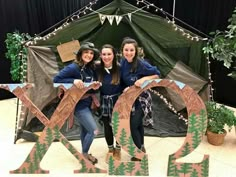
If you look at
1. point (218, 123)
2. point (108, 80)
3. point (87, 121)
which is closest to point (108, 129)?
point (87, 121)

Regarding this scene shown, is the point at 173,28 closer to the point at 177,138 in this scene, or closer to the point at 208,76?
the point at 208,76

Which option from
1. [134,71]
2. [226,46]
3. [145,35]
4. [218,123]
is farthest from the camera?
[145,35]

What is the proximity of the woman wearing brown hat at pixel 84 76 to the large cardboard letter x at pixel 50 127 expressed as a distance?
0.33ft

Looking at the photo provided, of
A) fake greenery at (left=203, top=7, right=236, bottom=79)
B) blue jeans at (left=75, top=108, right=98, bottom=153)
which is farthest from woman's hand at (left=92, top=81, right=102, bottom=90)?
fake greenery at (left=203, top=7, right=236, bottom=79)

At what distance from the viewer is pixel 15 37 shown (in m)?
3.29

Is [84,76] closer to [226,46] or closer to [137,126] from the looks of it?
[137,126]

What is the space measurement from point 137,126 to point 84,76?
605 millimetres

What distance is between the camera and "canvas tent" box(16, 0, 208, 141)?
288 cm

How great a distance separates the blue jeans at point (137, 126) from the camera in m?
2.30

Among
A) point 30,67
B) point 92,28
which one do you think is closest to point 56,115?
point 30,67

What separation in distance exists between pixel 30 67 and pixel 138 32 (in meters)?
1.17

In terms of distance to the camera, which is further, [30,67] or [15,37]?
[15,37]

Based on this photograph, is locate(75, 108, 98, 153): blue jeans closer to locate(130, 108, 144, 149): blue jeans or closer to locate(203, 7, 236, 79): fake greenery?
locate(130, 108, 144, 149): blue jeans

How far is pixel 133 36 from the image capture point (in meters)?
3.16
